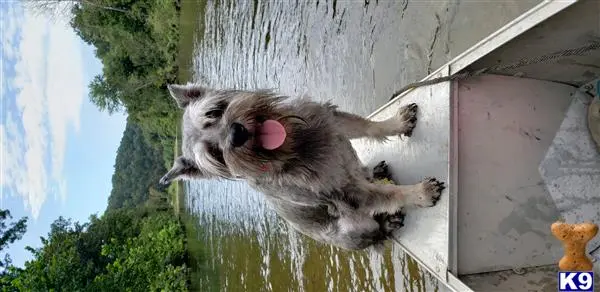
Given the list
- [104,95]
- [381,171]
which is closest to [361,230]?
[381,171]

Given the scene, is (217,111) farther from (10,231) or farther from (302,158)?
(10,231)

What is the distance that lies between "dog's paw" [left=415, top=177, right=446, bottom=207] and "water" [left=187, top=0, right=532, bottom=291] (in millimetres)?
1265

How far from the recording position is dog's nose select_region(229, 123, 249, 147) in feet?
→ 15.0

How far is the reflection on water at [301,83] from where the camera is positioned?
24.7 ft

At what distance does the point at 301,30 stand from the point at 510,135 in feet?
22.3

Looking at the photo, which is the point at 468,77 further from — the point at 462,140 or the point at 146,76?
the point at 146,76

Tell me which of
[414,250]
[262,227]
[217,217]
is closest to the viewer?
[414,250]

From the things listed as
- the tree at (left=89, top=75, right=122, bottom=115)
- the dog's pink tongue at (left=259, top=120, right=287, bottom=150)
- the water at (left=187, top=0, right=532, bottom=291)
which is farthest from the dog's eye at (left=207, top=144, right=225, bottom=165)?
the tree at (left=89, top=75, right=122, bottom=115)

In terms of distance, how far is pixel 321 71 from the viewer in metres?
9.75

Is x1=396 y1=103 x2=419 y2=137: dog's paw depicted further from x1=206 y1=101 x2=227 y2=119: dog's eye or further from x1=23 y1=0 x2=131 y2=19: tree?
x1=23 y1=0 x2=131 y2=19: tree

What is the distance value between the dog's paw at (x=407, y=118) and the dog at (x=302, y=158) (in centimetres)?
1

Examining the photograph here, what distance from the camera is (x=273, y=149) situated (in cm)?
479

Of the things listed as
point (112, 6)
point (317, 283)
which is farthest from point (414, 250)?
point (112, 6)

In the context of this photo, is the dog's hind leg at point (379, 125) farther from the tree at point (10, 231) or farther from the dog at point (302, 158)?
the tree at point (10, 231)
